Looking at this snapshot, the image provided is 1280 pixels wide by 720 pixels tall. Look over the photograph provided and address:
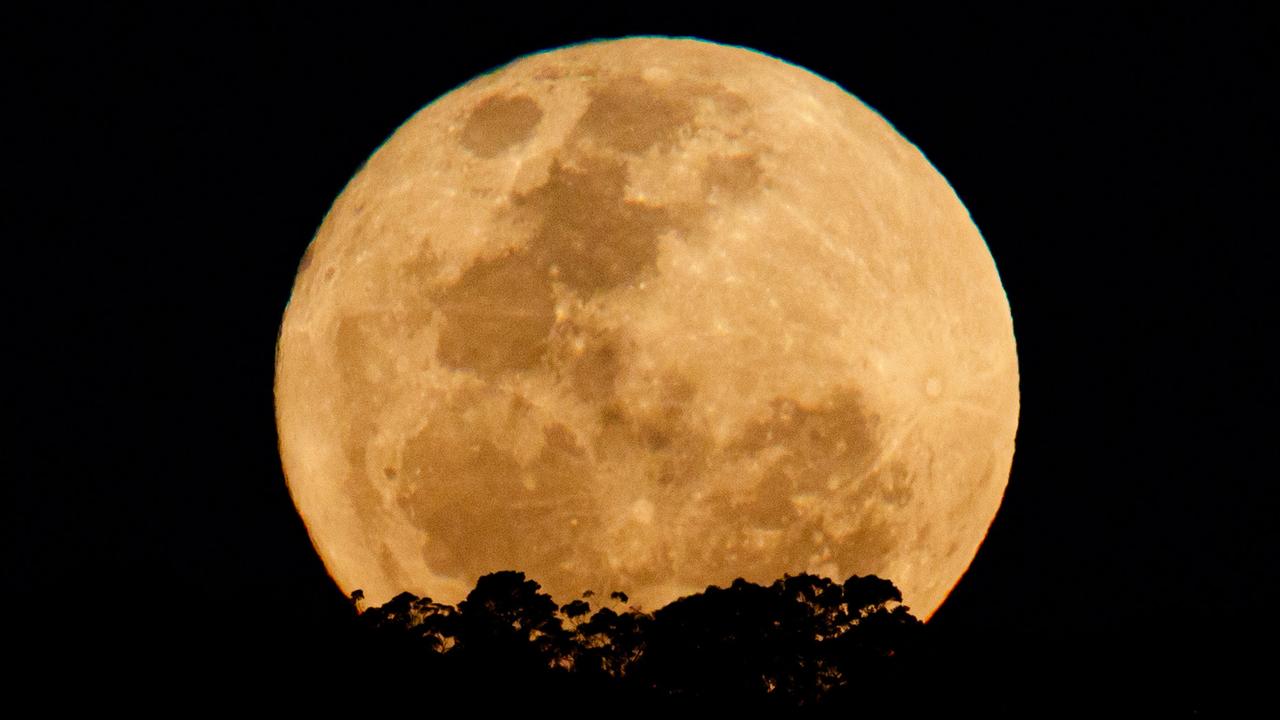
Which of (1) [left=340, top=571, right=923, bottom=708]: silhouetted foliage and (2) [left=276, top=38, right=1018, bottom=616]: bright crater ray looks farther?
(1) [left=340, top=571, right=923, bottom=708]: silhouetted foliage

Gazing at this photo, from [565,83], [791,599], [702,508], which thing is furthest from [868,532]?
[565,83]

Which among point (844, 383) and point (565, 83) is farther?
point (565, 83)

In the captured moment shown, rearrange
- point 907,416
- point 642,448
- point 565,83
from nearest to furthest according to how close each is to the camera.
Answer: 1. point 642,448
2. point 907,416
3. point 565,83

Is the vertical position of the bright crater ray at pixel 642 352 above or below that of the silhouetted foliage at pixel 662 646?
above

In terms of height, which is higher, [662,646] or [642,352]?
[642,352]

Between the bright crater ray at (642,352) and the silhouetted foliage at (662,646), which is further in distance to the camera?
the silhouetted foliage at (662,646)

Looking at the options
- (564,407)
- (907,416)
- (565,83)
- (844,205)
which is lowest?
(907,416)

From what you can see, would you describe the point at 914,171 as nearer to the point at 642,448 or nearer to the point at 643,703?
the point at 642,448

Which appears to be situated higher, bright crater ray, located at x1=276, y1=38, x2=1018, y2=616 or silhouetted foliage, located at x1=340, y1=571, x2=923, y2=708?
bright crater ray, located at x1=276, y1=38, x2=1018, y2=616
